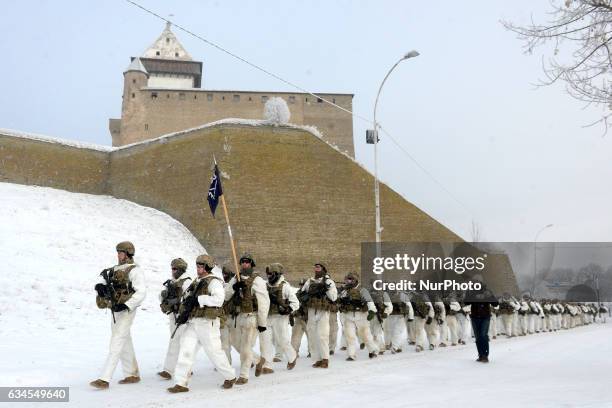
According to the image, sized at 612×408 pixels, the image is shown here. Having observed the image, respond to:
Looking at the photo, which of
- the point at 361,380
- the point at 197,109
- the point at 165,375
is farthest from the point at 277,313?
the point at 197,109

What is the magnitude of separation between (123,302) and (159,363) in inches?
122

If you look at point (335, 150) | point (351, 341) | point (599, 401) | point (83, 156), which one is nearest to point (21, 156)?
point (83, 156)

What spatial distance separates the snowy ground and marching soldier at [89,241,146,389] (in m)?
0.38

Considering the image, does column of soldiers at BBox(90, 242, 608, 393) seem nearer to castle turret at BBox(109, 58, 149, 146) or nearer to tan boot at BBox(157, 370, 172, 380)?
tan boot at BBox(157, 370, 172, 380)

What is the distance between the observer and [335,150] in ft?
115

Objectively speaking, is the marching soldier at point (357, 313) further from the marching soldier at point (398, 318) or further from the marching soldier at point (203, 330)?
the marching soldier at point (203, 330)

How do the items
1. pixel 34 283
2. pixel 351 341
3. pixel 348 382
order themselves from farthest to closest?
pixel 34 283 < pixel 351 341 < pixel 348 382

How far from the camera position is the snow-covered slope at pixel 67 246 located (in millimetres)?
17234

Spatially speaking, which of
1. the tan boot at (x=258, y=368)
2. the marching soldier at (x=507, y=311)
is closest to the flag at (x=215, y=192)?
the tan boot at (x=258, y=368)

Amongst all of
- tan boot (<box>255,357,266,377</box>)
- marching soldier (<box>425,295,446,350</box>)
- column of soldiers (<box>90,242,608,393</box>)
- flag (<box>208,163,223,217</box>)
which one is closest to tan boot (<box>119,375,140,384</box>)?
column of soldiers (<box>90,242,608,393</box>)

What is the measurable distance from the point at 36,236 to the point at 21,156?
12.9 metres

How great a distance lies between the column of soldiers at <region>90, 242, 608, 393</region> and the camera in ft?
28.1

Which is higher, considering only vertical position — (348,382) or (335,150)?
(335,150)

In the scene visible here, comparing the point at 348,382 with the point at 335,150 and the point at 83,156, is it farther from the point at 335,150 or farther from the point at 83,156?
the point at 83,156
